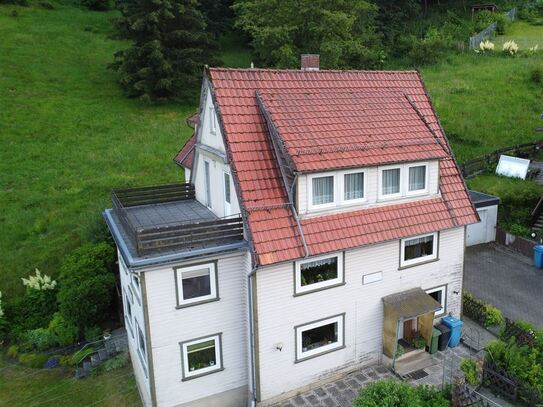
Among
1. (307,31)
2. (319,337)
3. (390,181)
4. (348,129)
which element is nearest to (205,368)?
(319,337)

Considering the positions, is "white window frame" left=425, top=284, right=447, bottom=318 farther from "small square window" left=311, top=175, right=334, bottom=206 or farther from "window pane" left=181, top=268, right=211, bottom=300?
"window pane" left=181, top=268, right=211, bottom=300

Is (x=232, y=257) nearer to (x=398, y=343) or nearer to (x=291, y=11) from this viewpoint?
(x=398, y=343)

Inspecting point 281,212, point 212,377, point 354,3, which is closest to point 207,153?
point 281,212

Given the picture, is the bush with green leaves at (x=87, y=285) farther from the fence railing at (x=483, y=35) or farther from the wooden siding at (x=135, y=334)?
the fence railing at (x=483, y=35)

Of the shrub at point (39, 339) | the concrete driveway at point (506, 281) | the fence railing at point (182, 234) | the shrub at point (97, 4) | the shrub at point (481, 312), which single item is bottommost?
the shrub at point (39, 339)

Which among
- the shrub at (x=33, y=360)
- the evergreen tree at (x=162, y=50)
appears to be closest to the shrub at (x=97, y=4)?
the evergreen tree at (x=162, y=50)
